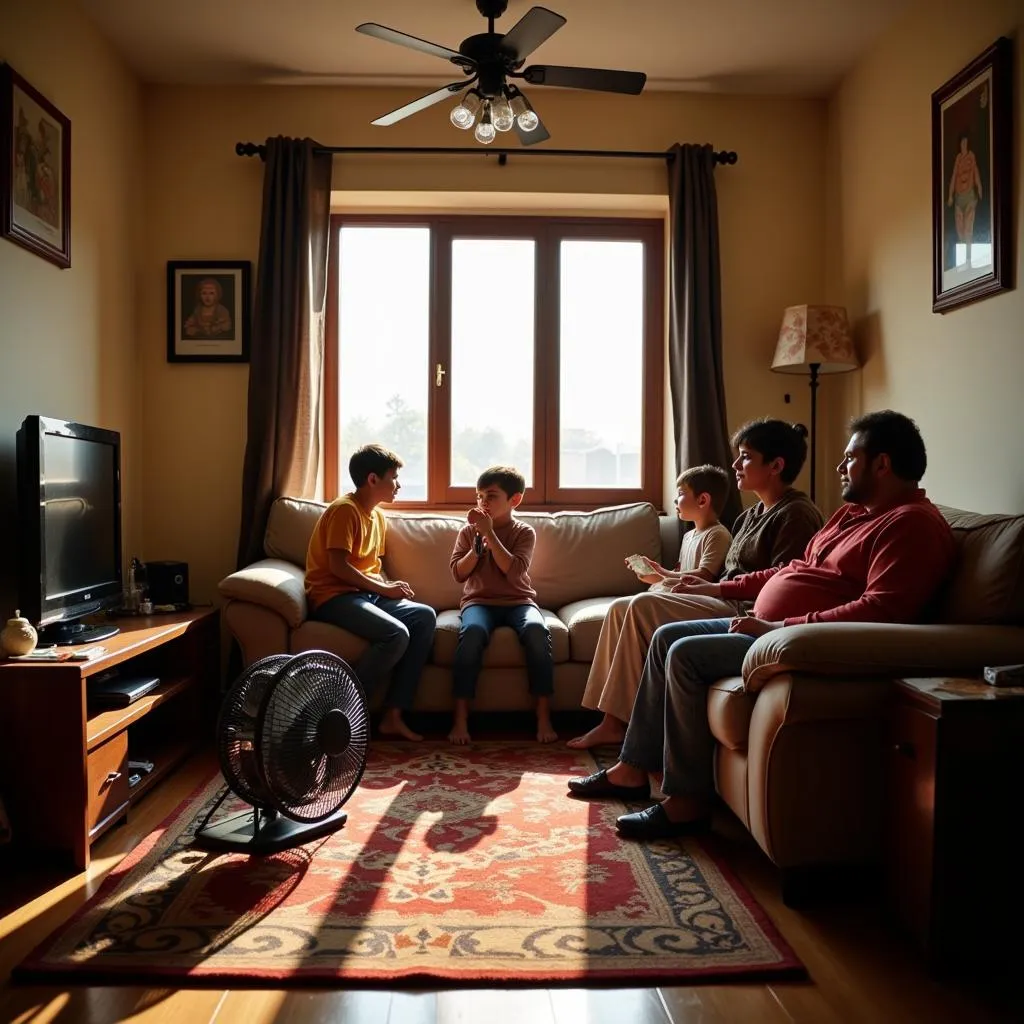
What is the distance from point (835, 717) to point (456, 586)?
7.05 ft

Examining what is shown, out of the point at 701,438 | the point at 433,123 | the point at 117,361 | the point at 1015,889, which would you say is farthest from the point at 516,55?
the point at 1015,889

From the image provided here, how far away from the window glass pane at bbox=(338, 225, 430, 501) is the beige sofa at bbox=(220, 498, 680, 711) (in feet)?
1.45

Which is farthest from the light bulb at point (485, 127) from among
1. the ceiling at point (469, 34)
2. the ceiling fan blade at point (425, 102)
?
the ceiling at point (469, 34)

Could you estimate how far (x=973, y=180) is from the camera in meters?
Answer: 3.00

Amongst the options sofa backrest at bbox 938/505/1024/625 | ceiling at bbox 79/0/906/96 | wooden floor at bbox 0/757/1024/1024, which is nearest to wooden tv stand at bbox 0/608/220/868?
wooden floor at bbox 0/757/1024/1024

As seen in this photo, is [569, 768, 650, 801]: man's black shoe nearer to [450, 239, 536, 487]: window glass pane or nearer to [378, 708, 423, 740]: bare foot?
[378, 708, 423, 740]: bare foot

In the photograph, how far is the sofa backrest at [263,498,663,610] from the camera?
395 cm

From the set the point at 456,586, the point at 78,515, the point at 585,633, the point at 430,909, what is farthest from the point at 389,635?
the point at 430,909

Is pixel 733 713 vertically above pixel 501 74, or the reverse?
pixel 501 74

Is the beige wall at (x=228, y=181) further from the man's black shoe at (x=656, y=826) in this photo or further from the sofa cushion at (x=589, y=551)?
the man's black shoe at (x=656, y=826)

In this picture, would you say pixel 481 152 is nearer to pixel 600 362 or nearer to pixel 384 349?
pixel 384 349

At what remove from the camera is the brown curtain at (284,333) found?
13.4ft

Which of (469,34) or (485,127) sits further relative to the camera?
(469,34)

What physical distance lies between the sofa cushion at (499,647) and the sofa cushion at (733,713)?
1.22 meters
